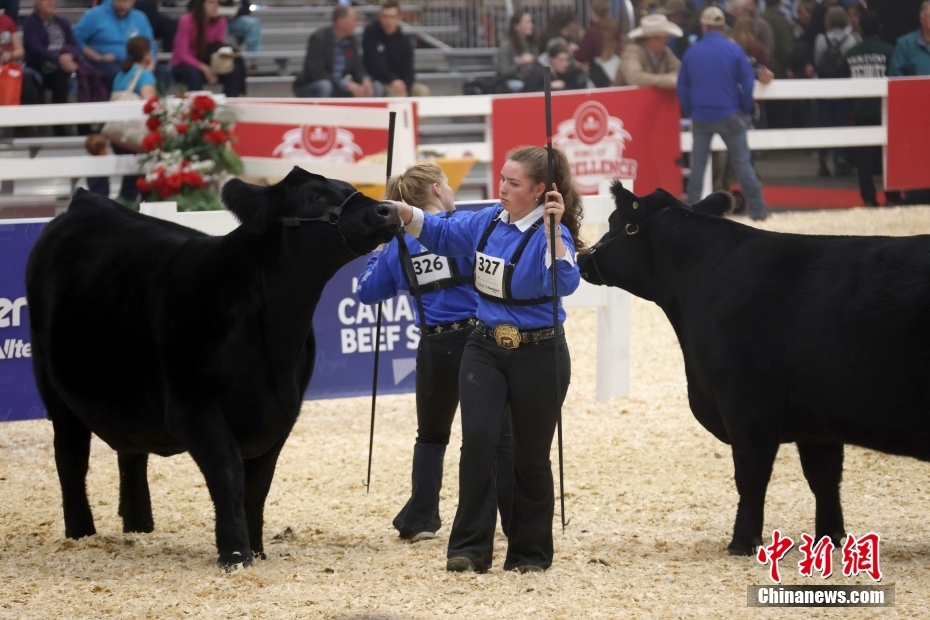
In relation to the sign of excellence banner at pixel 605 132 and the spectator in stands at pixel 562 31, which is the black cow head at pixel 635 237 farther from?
the spectator in stands at pixel 562 31

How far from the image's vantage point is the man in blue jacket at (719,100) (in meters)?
13.5

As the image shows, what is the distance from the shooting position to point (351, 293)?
833 cm

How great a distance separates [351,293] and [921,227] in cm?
719

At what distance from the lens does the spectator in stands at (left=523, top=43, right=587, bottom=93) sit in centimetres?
1559

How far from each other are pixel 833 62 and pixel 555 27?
3.83 meters

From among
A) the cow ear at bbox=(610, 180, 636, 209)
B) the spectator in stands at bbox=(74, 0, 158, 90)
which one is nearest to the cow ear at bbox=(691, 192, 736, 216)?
the cow ear at bbox=(610, 180, 636, 209)

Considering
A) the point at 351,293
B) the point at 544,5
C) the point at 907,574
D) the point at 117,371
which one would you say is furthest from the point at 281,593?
the point at 544,5

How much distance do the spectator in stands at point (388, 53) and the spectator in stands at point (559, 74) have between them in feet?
5.39

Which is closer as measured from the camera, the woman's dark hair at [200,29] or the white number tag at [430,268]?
the white number tag at [430,268]

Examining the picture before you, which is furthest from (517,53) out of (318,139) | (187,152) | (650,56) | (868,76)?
(187,152)

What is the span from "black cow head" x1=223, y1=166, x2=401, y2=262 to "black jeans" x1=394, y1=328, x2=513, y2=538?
0.79 m

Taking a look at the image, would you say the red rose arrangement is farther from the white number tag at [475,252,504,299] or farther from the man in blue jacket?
the white number tag at [475,252,504,299]

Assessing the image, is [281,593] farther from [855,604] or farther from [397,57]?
[397,57]

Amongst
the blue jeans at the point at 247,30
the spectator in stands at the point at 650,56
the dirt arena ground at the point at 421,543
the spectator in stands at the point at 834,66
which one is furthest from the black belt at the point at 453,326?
the blue jeans at the point at 247,30
